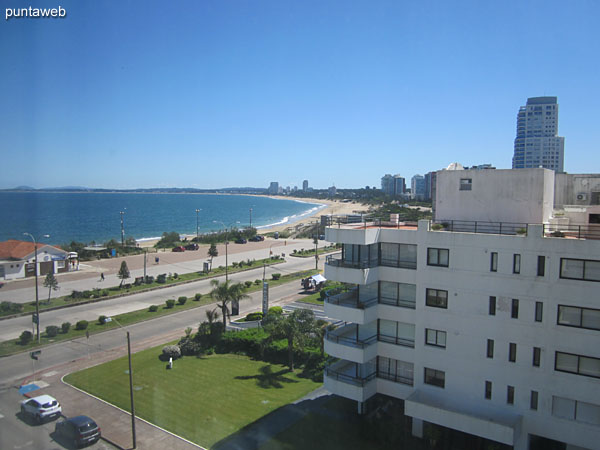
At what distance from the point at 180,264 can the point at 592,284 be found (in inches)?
2356

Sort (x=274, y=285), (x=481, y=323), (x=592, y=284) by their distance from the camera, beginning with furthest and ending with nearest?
(x=274, y=285) → (x=481, y=323) → (x=592, y=284)

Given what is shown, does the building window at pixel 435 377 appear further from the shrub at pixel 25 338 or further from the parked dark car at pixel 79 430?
the shrub at pixel 25 338

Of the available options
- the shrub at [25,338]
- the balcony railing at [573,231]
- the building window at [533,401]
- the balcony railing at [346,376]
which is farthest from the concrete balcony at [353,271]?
the shrub at [25,338]

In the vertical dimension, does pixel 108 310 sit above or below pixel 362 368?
below

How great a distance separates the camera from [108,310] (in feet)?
135

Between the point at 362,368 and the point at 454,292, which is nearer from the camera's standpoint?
the point at 454,292

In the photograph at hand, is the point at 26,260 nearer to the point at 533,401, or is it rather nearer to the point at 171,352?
the point at 171,352

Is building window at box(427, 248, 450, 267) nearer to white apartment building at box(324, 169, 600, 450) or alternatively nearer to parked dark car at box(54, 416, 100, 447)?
white apartment building at box(324, 169, 600, 450)

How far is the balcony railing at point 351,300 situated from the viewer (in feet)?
68.5

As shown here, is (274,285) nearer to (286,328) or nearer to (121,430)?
(286,328)

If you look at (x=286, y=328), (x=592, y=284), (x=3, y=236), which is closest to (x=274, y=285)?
(x=286, y=328)

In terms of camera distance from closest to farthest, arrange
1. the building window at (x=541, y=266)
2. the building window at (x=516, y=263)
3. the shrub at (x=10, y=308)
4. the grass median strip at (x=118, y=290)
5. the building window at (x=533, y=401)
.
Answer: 1. the building window at (x=541, y=266)
2. the building window at (x=533, y=401)
3. the building window at (x=516, y=263)
4. the shrub at (x=10, y=308)
5. the grass median strip at (x=118, y=290)

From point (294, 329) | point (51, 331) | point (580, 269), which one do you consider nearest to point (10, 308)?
point (51, 331)

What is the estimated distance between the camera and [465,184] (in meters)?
21.5
